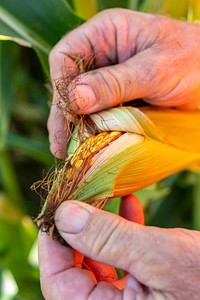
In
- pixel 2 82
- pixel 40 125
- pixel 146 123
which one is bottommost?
pixel 40 125

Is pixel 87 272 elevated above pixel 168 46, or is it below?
below

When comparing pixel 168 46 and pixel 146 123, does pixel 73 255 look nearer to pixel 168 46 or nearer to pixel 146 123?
pixel 146 123

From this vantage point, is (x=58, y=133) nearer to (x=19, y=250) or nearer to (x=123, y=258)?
(x=123, y=258)

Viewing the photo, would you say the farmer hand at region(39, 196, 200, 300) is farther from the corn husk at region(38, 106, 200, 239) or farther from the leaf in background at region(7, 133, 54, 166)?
the leaf in background at region(7, 133, 54, 166)

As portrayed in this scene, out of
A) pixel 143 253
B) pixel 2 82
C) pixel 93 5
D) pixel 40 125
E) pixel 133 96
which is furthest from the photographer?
pixel 40 125

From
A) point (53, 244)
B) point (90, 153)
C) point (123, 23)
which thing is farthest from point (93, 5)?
point (53, 244)

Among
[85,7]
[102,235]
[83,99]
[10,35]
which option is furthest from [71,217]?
[85,7]
